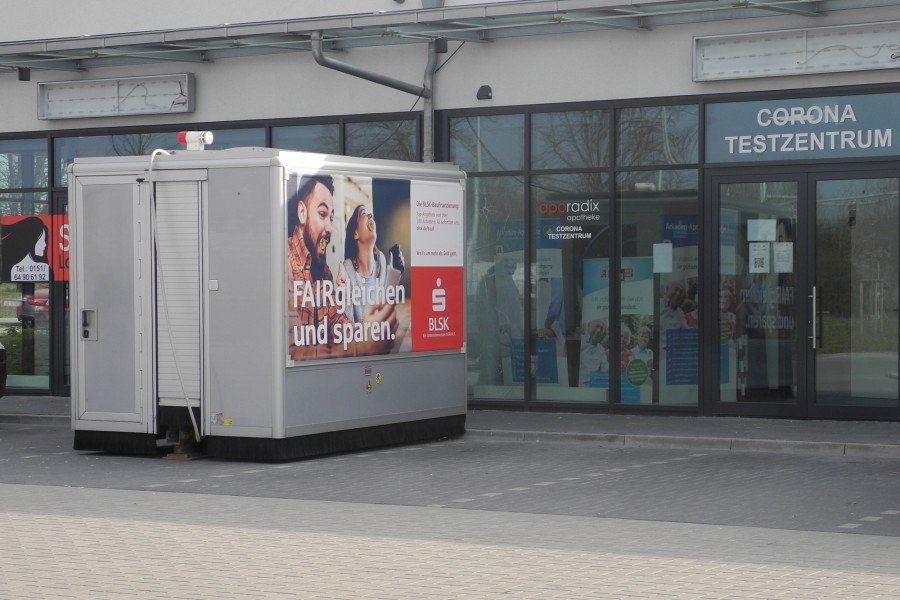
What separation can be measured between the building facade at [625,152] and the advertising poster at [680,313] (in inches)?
1.0

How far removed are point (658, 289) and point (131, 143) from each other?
7.39 m

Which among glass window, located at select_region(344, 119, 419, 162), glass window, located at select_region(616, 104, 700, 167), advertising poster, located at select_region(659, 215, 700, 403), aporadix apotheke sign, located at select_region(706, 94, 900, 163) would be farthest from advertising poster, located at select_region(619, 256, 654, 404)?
glass window, located at select_region(344, 119, 419, 162)

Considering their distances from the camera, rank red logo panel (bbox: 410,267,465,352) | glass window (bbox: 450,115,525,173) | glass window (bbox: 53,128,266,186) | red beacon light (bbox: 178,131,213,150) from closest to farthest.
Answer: red beacon light (bbox: 178,131,213,150) < red logo panel (bbox: 410,267,465,352) < glass window (bbox: 450,115,525,173) < glass window (bbox: 53,128,266,186)

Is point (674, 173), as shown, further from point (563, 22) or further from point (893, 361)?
point (893, 361)

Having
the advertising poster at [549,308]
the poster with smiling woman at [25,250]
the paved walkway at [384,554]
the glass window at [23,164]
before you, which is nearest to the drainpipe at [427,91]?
the advertising poster at [549,308]

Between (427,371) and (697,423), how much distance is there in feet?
9.88

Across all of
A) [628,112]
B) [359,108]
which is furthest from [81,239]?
[628,112]

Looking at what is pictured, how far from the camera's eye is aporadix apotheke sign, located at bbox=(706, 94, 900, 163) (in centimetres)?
1487

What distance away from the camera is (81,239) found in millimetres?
13508

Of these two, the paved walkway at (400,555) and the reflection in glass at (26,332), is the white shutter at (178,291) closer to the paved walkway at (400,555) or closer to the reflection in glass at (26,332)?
the paved walkway at (400,555)

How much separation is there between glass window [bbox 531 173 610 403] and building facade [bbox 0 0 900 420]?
2 centimetres

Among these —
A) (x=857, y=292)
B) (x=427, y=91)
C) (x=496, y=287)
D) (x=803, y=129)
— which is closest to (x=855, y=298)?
(x=857, y=292)

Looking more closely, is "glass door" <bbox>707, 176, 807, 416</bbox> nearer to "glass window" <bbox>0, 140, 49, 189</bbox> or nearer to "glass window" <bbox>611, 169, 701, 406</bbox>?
"glass window" <bbox>611, 169, 701, 406</bbox>

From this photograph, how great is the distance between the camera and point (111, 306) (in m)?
13.4
